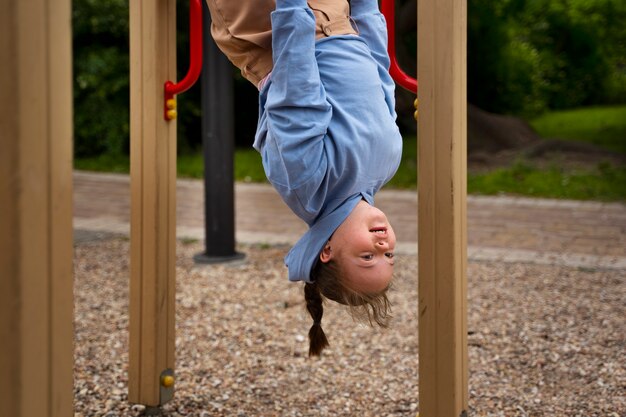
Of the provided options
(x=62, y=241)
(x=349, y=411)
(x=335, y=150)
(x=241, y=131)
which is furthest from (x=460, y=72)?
(x=241, y=131)

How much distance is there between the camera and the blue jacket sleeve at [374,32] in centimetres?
243

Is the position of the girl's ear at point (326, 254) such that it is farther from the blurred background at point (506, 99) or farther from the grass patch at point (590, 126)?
the grass patch at point (590, 126)

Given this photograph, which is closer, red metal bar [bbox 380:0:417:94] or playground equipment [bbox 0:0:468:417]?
playground equipment [bbox 0:0:468:417]

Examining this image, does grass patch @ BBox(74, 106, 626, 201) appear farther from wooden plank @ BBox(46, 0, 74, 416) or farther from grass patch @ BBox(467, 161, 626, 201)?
wooden plank @ BBox(46, 0, 74, 416)

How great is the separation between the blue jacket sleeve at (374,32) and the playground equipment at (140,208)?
0.23 m

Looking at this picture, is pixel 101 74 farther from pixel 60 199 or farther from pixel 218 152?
pixel 60 199

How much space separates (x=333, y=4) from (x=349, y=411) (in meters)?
1.64

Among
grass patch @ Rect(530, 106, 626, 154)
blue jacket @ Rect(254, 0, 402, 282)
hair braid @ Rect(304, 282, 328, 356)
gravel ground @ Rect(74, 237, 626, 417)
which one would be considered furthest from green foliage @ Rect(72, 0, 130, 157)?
blue jacket @ Rect(254, 0, 402, 282)

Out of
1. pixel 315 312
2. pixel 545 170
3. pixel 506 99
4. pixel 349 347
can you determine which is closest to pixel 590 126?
pixel 506 99

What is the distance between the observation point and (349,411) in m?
3.25

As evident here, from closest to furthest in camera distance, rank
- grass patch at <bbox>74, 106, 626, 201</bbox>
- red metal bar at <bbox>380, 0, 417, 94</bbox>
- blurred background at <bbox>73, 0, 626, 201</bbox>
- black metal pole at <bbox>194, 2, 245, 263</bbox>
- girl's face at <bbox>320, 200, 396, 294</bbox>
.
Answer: girl's face at <bbox>320, 200, 396, 294</bbox>, red metal bar at <bbox>380, 0, 417, 94</bbox>, black metal pole at <bbox>194, 2, 245, 263</bbox>, grass patch at <bbox>74, 106, 626, 201</bbox>, blurred background at <bbox>73, 0, 626, 201</bbox>

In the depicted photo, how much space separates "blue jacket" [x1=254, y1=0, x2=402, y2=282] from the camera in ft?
6.74

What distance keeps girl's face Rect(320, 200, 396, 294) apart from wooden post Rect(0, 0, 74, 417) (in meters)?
0.77

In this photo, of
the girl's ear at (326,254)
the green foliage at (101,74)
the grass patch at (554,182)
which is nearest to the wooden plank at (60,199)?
the girl's ear at (326,254)
